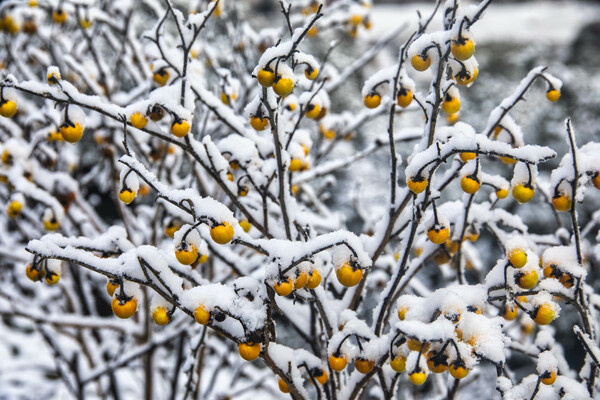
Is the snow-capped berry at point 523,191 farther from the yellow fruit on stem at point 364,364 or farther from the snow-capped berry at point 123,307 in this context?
the snow-capped berry at point 123,307

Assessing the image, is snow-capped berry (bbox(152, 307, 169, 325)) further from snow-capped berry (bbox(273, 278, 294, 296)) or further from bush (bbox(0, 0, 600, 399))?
snow-capped berry (bbox(273, 278, 294, 296))

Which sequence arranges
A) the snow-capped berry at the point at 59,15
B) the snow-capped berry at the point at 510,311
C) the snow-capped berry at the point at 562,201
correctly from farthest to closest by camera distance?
the snow-capped berry at the point at 59,15 < the snow-capped berry at the point at 510,311 < the snow-capped berry at the point at 562,201

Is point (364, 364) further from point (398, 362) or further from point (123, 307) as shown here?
point (123, 307)

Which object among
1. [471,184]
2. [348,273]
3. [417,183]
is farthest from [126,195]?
[471,184]

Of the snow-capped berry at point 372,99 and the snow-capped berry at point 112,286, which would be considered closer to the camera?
the snow-capped berry at point 112,286

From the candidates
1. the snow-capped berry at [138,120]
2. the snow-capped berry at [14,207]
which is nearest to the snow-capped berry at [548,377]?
the snow-capped berry at [138,120]

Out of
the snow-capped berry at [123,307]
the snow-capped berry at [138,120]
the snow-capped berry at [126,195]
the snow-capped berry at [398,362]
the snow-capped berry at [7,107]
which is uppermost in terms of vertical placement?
the snow-capped berry at [7,107]

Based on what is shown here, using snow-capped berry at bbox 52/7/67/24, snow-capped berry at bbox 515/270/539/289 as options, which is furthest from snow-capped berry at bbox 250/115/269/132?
snow-capped berry at bbox 52/7/67/24
